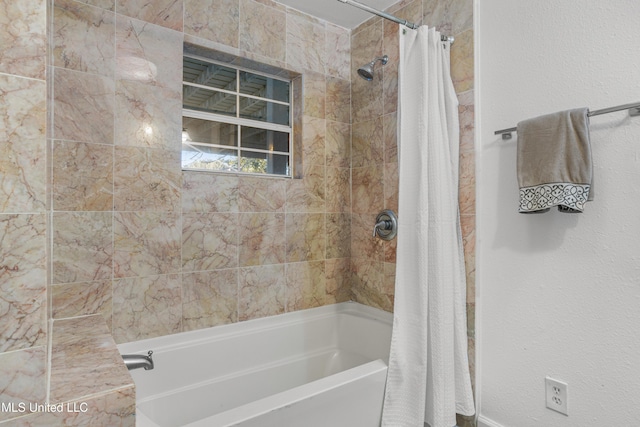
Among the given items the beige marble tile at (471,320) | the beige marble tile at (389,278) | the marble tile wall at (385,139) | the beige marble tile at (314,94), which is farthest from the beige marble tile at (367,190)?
the beige marble tile at (471,320)

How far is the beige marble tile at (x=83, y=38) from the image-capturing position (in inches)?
64.1

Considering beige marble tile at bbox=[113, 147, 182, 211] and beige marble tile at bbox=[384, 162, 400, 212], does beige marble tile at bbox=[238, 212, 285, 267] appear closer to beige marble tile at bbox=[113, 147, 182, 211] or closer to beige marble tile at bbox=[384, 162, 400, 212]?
beige marble tile at bbox=[113, 147, 182, 211]

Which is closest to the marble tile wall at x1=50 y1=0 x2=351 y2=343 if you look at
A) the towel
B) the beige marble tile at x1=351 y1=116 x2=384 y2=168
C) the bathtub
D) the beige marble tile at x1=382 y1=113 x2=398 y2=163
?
the bathtub

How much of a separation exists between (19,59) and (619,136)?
1.91 m

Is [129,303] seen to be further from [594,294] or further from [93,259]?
[594,294]

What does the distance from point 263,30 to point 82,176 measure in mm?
1360

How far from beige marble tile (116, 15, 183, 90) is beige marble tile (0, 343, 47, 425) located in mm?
1423

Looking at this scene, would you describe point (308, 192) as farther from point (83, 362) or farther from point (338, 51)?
point (83, 362)

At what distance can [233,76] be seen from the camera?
2.28 metres

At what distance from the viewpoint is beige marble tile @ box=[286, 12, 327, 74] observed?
2.31 metres

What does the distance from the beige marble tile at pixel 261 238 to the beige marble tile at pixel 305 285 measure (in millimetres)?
139

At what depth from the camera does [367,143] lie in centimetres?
247

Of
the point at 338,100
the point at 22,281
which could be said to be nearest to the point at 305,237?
the point at 338,100

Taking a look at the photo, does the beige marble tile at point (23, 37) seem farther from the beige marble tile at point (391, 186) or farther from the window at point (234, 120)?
the beige marble tile at point (391, 186)
